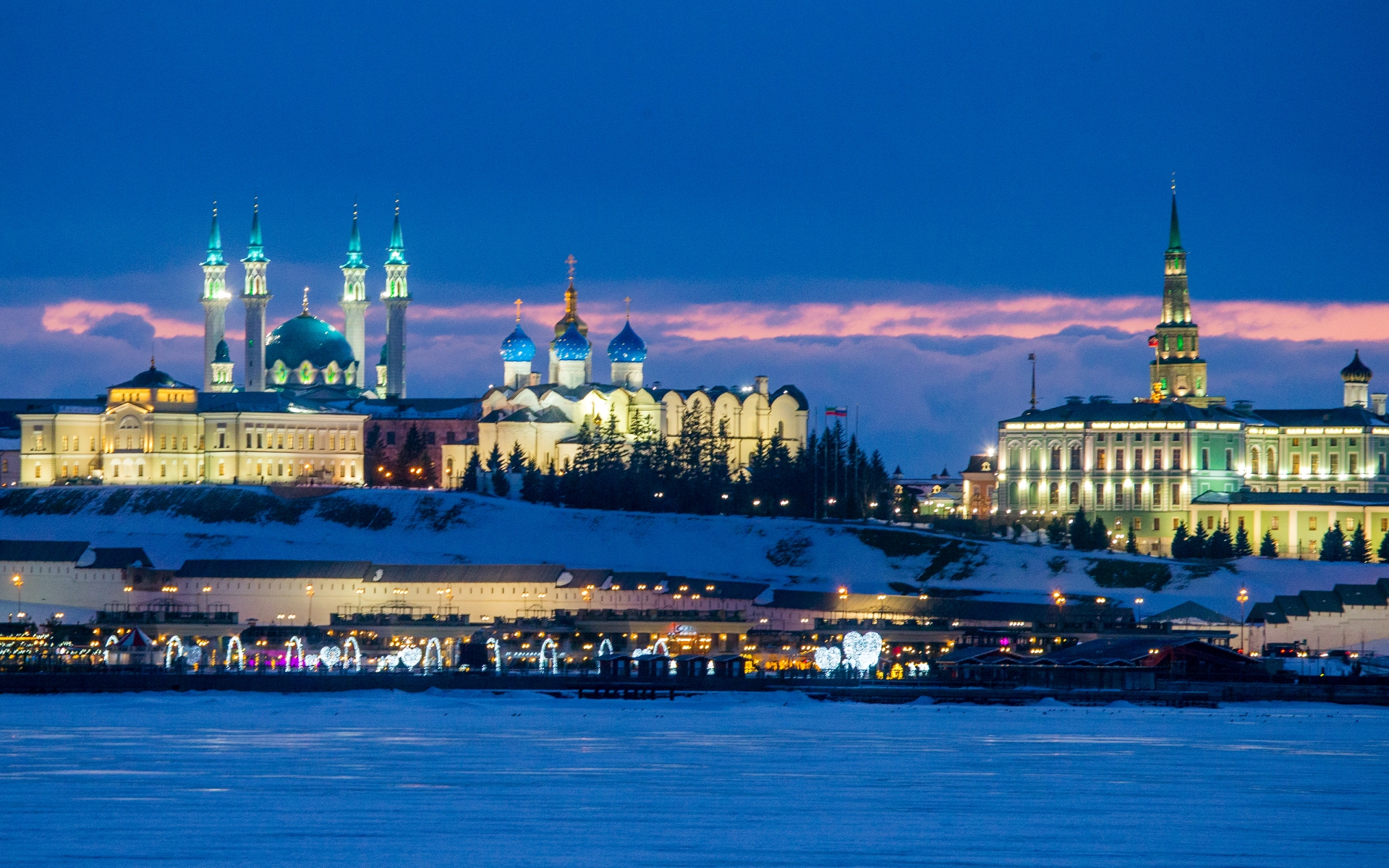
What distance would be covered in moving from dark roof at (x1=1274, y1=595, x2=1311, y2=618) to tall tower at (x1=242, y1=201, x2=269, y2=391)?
293ft

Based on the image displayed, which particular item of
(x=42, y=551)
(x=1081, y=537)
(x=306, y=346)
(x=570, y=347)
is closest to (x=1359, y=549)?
(x=1081, y=537)

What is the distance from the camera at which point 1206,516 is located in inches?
5792

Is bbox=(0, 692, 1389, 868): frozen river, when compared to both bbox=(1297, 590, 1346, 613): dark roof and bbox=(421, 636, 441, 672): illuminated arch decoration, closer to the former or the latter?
bbox=(421, 636, 441, 672): illuminated arch decoration

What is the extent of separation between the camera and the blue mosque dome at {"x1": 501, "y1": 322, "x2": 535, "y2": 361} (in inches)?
6816

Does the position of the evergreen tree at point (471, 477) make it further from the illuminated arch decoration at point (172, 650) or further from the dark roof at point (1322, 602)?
the dark roof at point (1322, 602)

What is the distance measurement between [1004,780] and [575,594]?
65.8m

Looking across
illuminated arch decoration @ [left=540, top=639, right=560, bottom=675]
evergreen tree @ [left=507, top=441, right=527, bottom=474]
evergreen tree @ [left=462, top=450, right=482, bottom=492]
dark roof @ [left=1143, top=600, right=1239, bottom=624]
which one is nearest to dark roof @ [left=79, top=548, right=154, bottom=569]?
illuminated arch decoration @ [left=540, top=639, right=560, bottom=675]

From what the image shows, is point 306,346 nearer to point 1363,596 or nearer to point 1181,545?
point 1181,545

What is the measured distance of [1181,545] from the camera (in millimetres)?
135250

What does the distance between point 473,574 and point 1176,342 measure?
82334mm

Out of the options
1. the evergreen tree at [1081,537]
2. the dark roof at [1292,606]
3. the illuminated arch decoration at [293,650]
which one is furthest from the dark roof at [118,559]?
the dark roof at [1292,606]

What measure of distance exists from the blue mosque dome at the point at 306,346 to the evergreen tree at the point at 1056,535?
2625 inches

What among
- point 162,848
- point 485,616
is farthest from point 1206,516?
point 162,848

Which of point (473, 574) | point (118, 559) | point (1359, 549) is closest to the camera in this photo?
point (473, 574)
